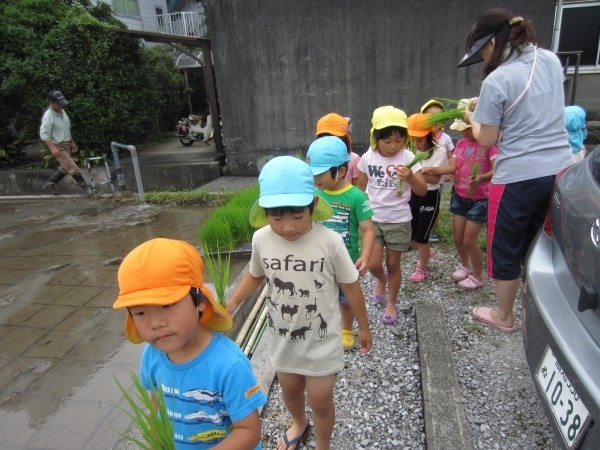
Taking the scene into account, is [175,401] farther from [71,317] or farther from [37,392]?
[71,317]

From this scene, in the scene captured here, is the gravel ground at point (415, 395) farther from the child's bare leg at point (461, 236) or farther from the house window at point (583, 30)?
the house window at point (583, 30)

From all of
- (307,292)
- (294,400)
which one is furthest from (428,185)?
(294,400)

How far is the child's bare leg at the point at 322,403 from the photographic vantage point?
1.80 m

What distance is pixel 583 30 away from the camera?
9.36m

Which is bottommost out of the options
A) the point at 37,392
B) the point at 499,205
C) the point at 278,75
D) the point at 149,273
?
the point at 37,392

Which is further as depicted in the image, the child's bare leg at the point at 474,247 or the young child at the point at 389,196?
the child's bare leg at the point at 474,247

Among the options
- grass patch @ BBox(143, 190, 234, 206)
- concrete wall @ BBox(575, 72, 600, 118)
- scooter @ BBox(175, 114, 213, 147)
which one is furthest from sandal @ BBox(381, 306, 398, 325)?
scooter @ BBox(175, 114, 213, 147)

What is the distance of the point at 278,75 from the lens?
7820mm

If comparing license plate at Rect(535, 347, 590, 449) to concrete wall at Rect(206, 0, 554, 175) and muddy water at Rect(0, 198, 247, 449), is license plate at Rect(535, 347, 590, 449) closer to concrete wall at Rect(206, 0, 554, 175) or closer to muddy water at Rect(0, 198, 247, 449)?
muddy water at Rect(0, 198, 247, 449)

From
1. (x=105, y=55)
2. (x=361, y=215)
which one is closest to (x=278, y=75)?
(x=105, y=55)

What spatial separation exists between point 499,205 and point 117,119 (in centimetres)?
894

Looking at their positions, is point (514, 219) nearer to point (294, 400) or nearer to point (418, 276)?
point (418, 276)

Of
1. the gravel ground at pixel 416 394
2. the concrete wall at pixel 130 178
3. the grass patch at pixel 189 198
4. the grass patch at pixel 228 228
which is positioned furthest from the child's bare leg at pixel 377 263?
the concrete wall at pixel 130 178

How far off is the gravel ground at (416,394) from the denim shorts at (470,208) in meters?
0.69
